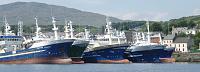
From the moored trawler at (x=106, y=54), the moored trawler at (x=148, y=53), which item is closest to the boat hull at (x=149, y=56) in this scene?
the moored trawler at (x=148, y=53)

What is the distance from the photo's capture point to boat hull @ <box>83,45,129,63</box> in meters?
125

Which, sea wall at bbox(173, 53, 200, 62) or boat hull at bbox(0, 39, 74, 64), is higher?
boat hull at bbox(0, 39, 74, 64)

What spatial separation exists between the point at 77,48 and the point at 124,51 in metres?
10.3

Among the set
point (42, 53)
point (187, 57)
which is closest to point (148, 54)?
point (187, 57)

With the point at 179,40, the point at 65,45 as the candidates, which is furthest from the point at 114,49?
the point at 179,40

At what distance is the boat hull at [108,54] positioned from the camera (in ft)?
410

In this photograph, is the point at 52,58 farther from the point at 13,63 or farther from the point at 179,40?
the point at 179,40

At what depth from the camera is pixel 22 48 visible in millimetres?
125688

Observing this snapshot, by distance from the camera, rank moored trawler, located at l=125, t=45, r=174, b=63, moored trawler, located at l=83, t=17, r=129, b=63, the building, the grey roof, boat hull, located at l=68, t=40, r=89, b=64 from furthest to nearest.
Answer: the grey roof, the building, moored trawler, located at l=125, t=45, r=174, b=63, moored trawler, located at l=83, t=17, r=129, b=63, boat hull, located at l=68, t=40, r=89, b=64

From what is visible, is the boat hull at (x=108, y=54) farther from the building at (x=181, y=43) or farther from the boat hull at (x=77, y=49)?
the building at (x=181, y=43)

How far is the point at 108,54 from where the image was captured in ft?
411

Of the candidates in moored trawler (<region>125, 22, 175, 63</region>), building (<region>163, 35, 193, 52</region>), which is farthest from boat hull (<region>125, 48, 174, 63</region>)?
building (<region>163, 35, 193, 52</region>)

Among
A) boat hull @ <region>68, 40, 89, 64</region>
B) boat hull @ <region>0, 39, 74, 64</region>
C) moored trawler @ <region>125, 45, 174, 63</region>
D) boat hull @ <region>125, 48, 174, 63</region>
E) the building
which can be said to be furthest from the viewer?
the building

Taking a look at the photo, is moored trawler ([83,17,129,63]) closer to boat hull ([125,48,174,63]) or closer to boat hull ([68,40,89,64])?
boat hull ([125,48,174,63])
